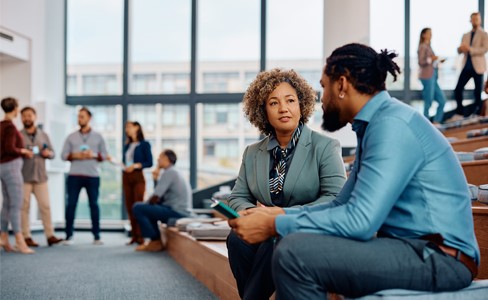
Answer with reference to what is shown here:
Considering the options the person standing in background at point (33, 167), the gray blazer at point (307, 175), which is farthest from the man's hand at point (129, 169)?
the gray blazer at point (307, 175)

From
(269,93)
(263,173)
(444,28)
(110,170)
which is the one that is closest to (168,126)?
(110,170)

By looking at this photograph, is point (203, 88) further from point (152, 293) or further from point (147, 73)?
point (152, 293)

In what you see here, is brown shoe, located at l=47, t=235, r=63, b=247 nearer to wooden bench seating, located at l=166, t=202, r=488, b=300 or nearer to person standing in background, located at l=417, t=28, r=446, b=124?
wooden bench seating, located at l=166, t=202, r=488, b=300

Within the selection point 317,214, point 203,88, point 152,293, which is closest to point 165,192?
point 152,293

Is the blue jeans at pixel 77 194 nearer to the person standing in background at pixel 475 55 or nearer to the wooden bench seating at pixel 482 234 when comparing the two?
the person standing in background at pixel 475 55

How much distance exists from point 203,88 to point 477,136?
4472mm

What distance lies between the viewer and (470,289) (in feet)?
4.94

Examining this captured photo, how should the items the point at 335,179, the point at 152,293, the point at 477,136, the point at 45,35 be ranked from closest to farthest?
1. the point at 335,179
2. the point at 152,293
3. the point at 477,136
4. the point at 45,35

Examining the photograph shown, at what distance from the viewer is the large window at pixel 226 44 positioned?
8.21m

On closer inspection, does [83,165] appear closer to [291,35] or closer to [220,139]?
[220,139]

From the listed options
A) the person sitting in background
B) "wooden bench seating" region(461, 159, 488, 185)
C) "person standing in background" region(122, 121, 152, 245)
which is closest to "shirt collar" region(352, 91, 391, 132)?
"wooden bench seating" region(461, 159, 488, 185)

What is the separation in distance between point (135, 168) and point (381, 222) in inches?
195

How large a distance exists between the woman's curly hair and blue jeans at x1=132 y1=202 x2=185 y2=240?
3.13 metres

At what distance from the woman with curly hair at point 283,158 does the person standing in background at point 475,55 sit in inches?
173
